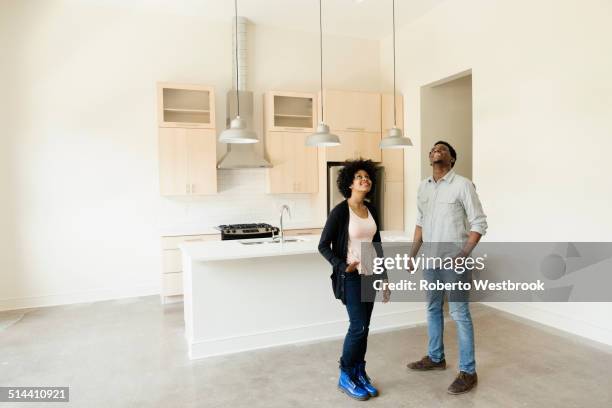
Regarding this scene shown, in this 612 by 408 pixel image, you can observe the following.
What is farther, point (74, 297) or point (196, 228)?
point (196, 228)

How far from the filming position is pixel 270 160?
237 inches

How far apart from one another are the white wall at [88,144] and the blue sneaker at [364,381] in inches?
145

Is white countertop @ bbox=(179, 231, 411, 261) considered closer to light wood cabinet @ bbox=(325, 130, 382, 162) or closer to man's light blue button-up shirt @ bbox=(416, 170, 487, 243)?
man's light blue button-up shirt @ bbox=(416, 170, 487, 243)

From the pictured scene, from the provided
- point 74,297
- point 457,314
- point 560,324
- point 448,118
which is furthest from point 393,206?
point 74,297

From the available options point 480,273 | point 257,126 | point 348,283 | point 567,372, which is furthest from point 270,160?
point 567,372

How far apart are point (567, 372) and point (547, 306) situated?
1.28 metres

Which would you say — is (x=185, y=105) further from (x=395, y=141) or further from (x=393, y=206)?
(x=393, y=206)

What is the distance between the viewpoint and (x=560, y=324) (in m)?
4.28

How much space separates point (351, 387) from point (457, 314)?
2.79 ft

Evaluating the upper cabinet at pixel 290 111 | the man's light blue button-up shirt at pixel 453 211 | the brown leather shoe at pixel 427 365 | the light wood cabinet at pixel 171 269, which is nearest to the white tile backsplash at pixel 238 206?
the light wood cabinet at pixel 171 269

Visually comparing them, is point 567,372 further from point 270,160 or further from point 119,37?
point 119,37

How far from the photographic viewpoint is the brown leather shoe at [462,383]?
2.92 m

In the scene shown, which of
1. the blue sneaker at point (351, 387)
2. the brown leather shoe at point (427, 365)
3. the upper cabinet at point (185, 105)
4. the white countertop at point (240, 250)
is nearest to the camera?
the blue sneaker at point (351, 387)

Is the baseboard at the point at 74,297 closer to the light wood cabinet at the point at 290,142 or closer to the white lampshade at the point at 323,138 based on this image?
the light wood cabinet at the point at 290,142
